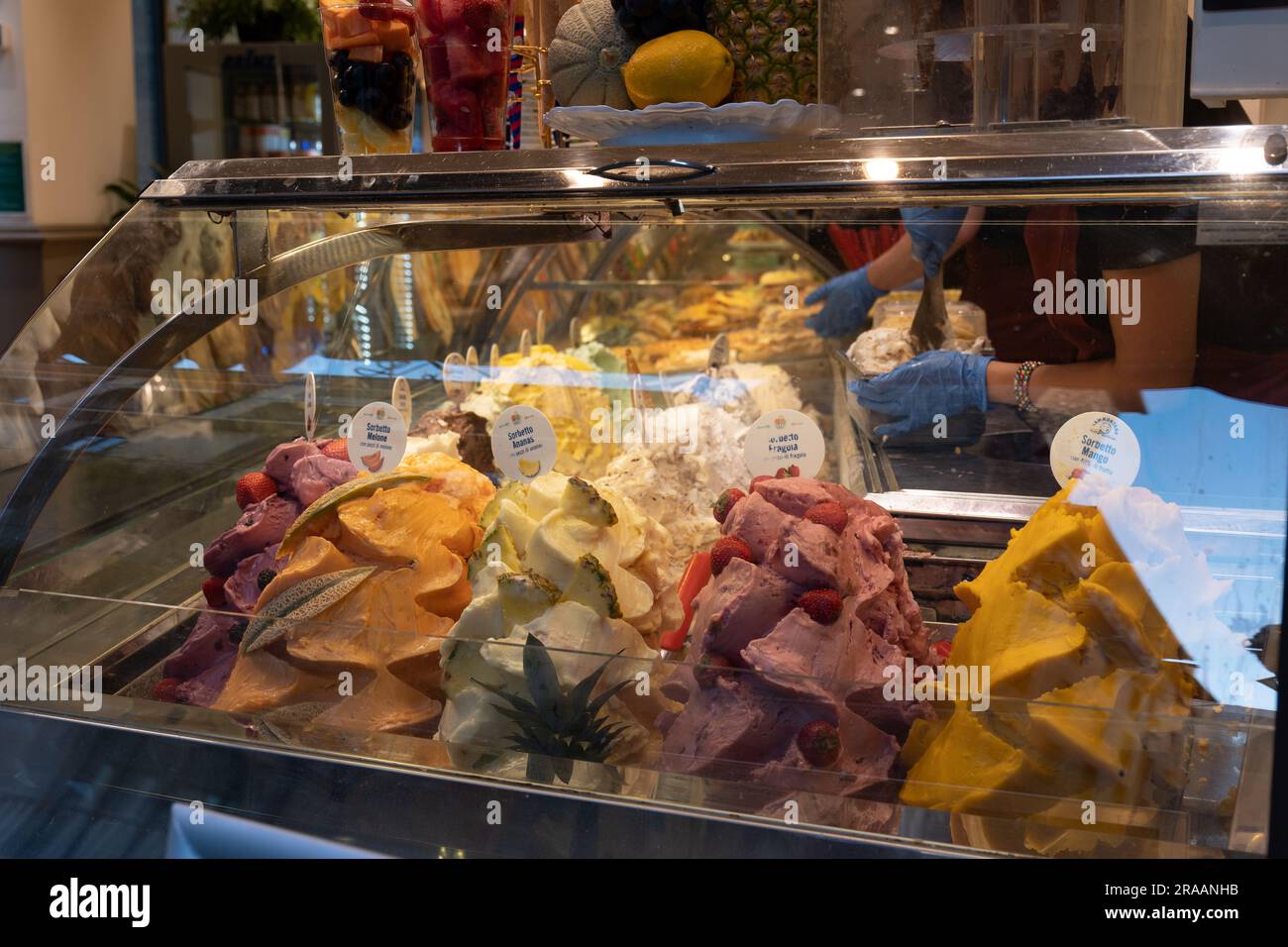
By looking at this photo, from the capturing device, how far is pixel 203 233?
5.00 ft

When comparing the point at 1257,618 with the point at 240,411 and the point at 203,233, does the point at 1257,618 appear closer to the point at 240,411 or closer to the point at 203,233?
the point at 203,233

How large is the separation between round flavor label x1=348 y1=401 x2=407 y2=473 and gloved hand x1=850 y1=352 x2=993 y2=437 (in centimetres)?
86

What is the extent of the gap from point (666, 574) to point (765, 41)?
665 mm

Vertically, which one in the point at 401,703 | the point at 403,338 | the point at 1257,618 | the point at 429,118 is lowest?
the point at 401,703

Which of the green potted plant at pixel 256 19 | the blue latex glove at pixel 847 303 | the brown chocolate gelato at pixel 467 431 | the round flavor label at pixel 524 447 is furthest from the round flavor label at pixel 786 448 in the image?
the green potted plant at pixel 256 19

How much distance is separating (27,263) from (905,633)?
5.14 meters

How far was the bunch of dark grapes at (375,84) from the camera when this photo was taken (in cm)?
140

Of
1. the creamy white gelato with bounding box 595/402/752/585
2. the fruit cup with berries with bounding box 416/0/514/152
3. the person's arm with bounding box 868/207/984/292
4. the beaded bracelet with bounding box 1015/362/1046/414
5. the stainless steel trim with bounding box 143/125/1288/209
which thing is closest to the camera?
the stainless steel trim with bounding box 143/125/1288/209

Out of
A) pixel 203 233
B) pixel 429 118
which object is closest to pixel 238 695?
pixel 203 233

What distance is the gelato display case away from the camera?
100cm

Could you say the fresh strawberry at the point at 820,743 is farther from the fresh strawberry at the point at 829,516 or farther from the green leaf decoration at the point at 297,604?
the green leaf decoration at the point at 297,604

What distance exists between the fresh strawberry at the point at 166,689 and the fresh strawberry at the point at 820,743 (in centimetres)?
77

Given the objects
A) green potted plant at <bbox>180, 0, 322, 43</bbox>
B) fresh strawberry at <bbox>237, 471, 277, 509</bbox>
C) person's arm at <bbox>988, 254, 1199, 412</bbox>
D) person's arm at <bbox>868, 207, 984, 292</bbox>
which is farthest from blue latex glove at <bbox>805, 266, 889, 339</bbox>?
green potted plant at <bbox>180, 0, 322, 43</bbox>

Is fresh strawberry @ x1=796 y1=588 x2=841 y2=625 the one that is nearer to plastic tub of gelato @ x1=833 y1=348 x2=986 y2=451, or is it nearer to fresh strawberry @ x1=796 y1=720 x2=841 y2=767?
fresh strawberry @ x1=796 y1=720 x2=841 y2=767
